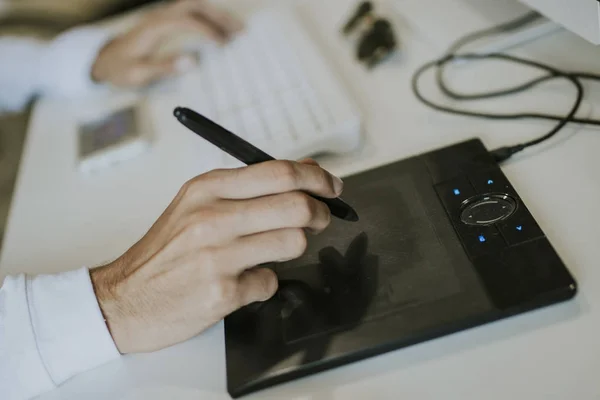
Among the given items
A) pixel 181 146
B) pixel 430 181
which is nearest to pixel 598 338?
pixel 430 181

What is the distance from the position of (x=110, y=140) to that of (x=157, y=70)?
0.16 metres

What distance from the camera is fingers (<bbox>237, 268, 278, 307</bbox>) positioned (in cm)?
50

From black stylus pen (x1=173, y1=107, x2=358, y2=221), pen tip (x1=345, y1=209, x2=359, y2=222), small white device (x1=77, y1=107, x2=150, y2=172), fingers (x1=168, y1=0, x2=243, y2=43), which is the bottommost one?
pen tip (x1=345, y1=209, x2=359, y2=222)

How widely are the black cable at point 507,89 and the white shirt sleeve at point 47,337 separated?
0.42 m

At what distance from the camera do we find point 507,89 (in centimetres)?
67

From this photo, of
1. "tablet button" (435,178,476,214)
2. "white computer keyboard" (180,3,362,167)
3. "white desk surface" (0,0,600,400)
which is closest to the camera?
"white desk surface" (0,0,600,400)

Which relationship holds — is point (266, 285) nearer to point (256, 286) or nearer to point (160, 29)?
point (256, 286)

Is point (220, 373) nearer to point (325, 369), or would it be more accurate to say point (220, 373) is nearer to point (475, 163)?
point (325, 369)

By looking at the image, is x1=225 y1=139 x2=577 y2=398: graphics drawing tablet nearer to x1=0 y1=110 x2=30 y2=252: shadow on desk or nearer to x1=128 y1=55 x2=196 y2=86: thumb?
x1=128 y1=55 x2=196 y2=86: thumb

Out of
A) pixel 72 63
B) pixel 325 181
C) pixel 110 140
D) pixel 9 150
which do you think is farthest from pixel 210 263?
pixel 9 150

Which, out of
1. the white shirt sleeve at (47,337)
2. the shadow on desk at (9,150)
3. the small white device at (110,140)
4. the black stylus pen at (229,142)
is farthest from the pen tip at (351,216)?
the shadow on desk at (9,150)

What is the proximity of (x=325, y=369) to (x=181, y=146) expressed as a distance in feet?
1.38

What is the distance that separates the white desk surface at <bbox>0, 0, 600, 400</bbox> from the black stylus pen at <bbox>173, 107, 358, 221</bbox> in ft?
0.40

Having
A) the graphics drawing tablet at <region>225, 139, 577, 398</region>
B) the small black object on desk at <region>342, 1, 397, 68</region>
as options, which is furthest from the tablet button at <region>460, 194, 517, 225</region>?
the small black object on desk at <region>342, 1, 397, 68</region>
